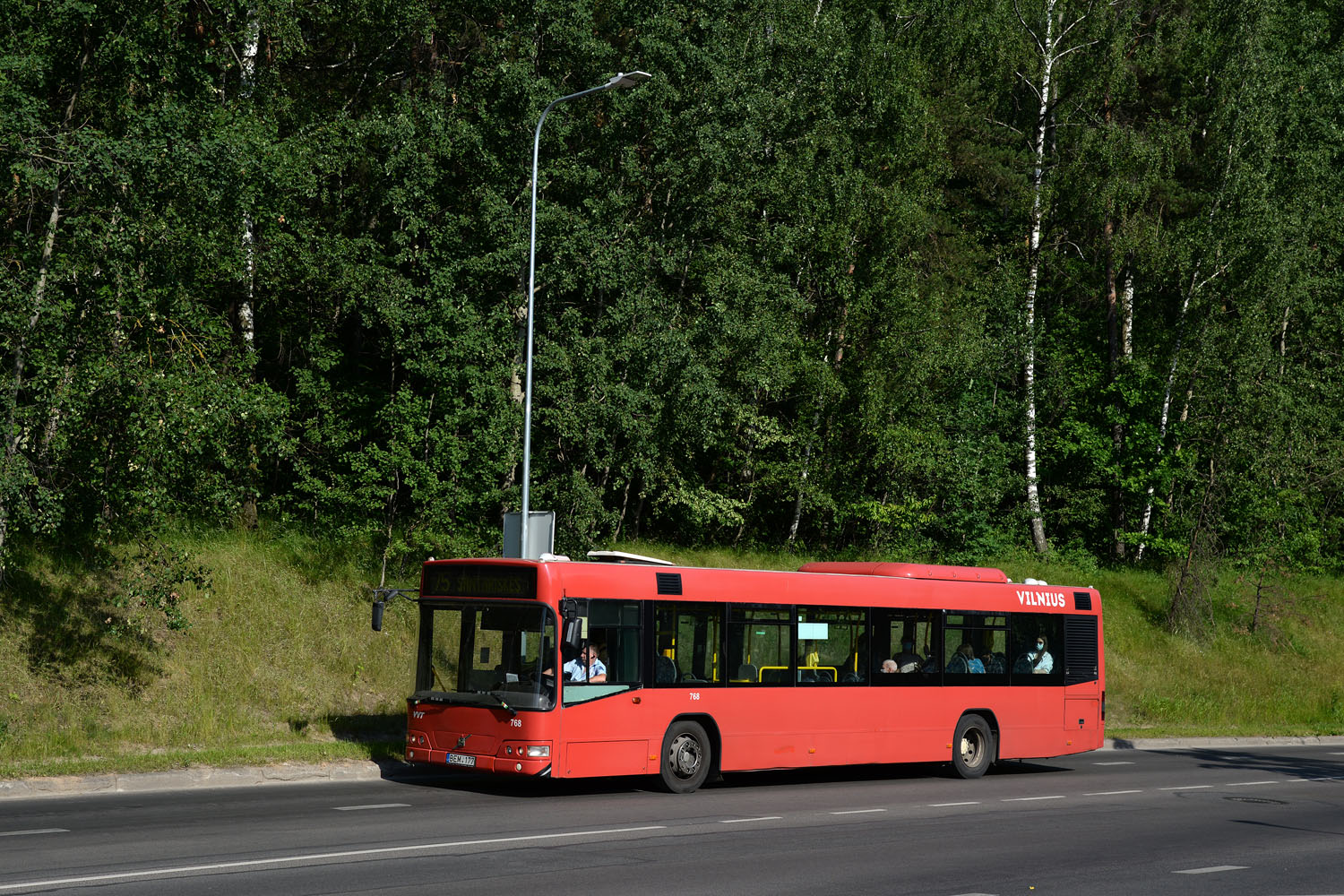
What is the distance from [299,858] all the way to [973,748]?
12.1 m

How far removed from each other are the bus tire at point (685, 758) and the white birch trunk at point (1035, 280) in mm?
27356

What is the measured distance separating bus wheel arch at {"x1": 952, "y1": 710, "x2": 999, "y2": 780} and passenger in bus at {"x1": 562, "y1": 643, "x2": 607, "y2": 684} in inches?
263

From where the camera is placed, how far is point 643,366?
89.6 feet

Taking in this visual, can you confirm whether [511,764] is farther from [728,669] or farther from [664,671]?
[728,669]

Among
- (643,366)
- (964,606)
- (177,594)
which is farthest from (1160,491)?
(177,594)

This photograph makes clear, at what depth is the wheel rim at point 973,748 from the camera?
19391mm

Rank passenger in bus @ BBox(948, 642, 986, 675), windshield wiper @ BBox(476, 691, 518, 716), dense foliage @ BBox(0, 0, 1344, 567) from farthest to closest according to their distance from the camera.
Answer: passenger in bus @ BBox(948, 642, 986, 675) < dense foliage @ BBox(0, 0, 1344, 567) < windshield wiper @ BBox(476, 691, 518, 716)

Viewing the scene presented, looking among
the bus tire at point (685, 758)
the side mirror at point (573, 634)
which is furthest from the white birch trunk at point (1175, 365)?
the side mirror at point (573, 634)

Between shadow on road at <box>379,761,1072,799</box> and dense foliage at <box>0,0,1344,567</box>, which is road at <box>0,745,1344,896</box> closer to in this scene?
shadow on road at <box>379,761,1072,799</box>

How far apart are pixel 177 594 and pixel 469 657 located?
8.89 metres

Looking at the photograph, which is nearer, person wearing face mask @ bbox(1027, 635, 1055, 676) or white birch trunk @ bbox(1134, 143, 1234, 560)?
person wearing face mask @ bbox(1027, 635, 1055, 676)

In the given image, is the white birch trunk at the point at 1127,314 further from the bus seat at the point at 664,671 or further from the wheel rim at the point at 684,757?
the bus seat at the point at 664,671

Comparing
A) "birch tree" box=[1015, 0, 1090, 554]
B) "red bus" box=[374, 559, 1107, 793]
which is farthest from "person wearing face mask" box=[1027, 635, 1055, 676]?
"birch tree" box=[1015, 0, 1090, 554]

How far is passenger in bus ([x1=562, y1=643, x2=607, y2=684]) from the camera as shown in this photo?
14.8 meters
